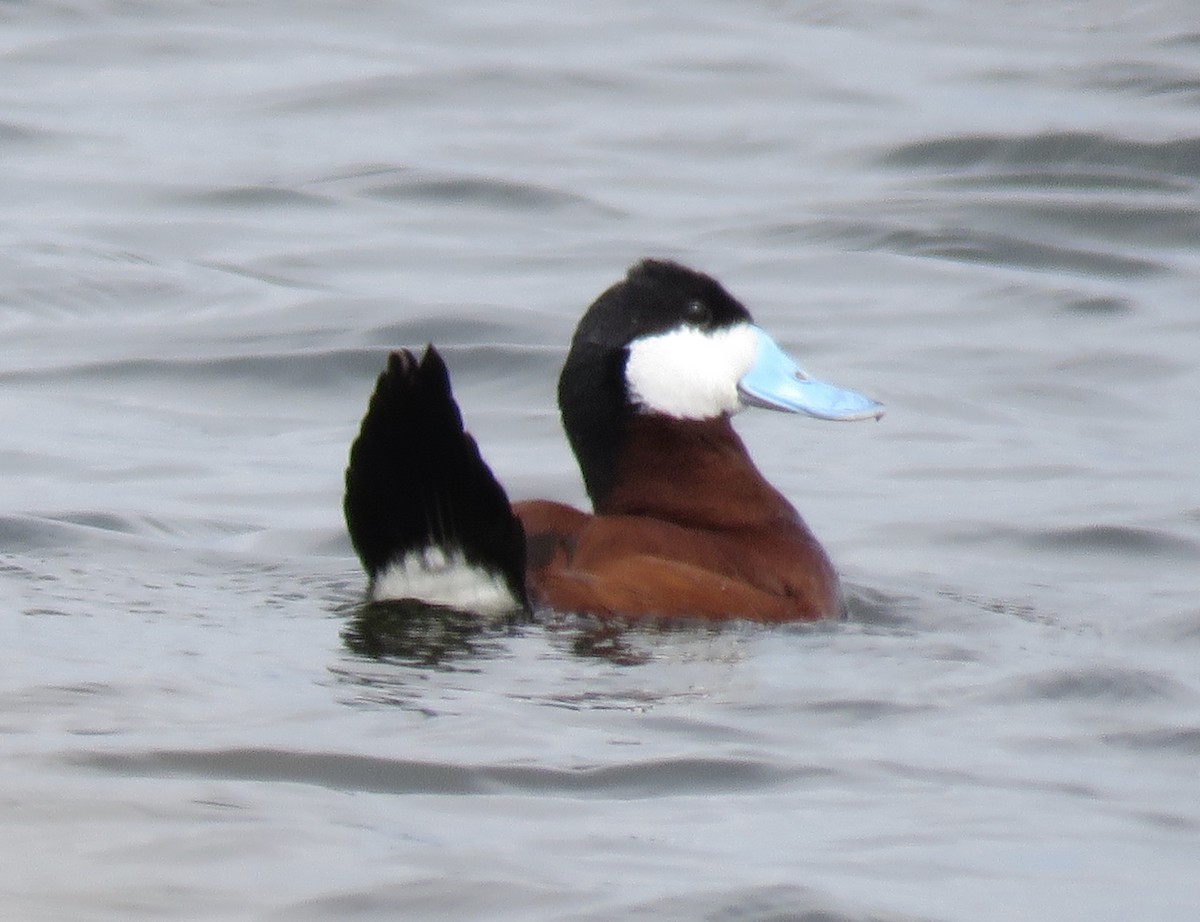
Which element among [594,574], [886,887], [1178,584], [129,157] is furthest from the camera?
[129,157]

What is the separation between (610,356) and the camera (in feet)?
20.0

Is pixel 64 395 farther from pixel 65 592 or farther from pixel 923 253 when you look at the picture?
pixel 923 253

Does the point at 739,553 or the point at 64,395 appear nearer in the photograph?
the point at 739,553

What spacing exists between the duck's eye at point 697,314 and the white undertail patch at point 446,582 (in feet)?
3.48

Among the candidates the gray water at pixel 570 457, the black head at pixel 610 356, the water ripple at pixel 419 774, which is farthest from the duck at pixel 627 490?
the water ripple at pixel 419 774

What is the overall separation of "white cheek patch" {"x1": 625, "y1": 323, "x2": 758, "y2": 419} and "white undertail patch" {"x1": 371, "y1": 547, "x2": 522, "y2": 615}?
2.71ft

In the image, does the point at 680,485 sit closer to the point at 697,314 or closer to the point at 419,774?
the point at 697,314

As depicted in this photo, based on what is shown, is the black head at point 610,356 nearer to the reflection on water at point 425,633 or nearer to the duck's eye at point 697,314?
the duck's eye at point 697,314

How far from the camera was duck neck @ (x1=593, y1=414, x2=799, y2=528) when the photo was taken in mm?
6160

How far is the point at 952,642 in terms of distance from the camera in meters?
5.95

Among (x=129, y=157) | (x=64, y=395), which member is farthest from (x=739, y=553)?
(x=129, y=157)

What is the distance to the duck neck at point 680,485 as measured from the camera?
243 inches

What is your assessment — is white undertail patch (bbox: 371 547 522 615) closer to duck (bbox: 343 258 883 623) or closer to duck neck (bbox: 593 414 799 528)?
duck (bbox: 343 258 883 623)

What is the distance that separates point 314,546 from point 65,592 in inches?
43.6
